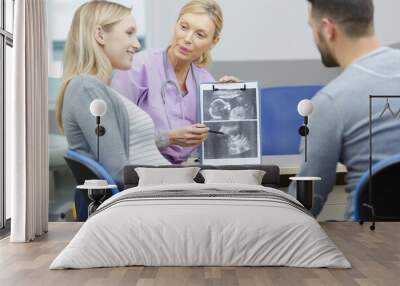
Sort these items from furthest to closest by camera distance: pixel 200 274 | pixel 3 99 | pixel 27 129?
pixel 3 99, pixel 27 129, pixel 200 274

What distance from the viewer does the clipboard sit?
7.61 meters

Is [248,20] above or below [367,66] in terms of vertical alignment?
above

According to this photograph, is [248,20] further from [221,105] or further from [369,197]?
[369,197]

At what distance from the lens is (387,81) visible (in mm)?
7504

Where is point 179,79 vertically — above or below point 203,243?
above

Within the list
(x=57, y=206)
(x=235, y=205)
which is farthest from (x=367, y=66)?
(x=57, y=206)

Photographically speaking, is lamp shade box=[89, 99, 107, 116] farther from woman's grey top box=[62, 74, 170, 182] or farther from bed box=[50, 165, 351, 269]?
bed box=[50, 165, 351, 269]

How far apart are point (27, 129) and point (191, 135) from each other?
7.00ft

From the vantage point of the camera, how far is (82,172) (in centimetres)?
763

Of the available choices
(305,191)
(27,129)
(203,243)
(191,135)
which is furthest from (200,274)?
(191,135)

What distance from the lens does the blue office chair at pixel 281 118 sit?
7.59 metres

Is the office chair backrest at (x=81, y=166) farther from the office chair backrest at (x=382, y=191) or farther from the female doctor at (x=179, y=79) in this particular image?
the office chair backrest at (x=382, y=191)

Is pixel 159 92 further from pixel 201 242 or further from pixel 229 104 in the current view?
pixel 201 242

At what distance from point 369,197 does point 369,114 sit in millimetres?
938
